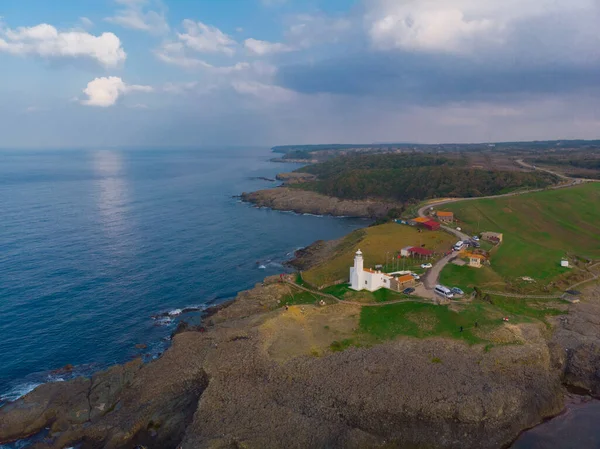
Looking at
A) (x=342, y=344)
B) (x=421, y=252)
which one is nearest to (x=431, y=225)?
(x=421, y=252)

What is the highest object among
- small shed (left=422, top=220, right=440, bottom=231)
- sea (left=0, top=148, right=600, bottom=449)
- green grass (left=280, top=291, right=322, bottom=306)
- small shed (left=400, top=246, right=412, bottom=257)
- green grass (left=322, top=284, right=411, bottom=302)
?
small shed (left=422, top=220, right=440, bottom=231)

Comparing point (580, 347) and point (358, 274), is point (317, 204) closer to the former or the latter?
point (358, 274)

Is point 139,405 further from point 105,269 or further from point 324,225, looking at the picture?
point 324,225

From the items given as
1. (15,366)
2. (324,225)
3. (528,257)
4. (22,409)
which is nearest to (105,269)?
(15,366)

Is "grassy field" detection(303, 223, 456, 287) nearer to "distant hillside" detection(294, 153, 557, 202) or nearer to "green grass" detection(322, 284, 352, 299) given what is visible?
"green grass" detection(322, 284, 352, 299)

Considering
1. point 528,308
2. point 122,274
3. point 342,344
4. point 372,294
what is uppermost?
point 372,294

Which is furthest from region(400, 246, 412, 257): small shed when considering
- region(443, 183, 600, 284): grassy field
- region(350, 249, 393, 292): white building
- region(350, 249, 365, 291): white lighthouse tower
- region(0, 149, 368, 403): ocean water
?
region(0, 149, 368, 403): ocean water
